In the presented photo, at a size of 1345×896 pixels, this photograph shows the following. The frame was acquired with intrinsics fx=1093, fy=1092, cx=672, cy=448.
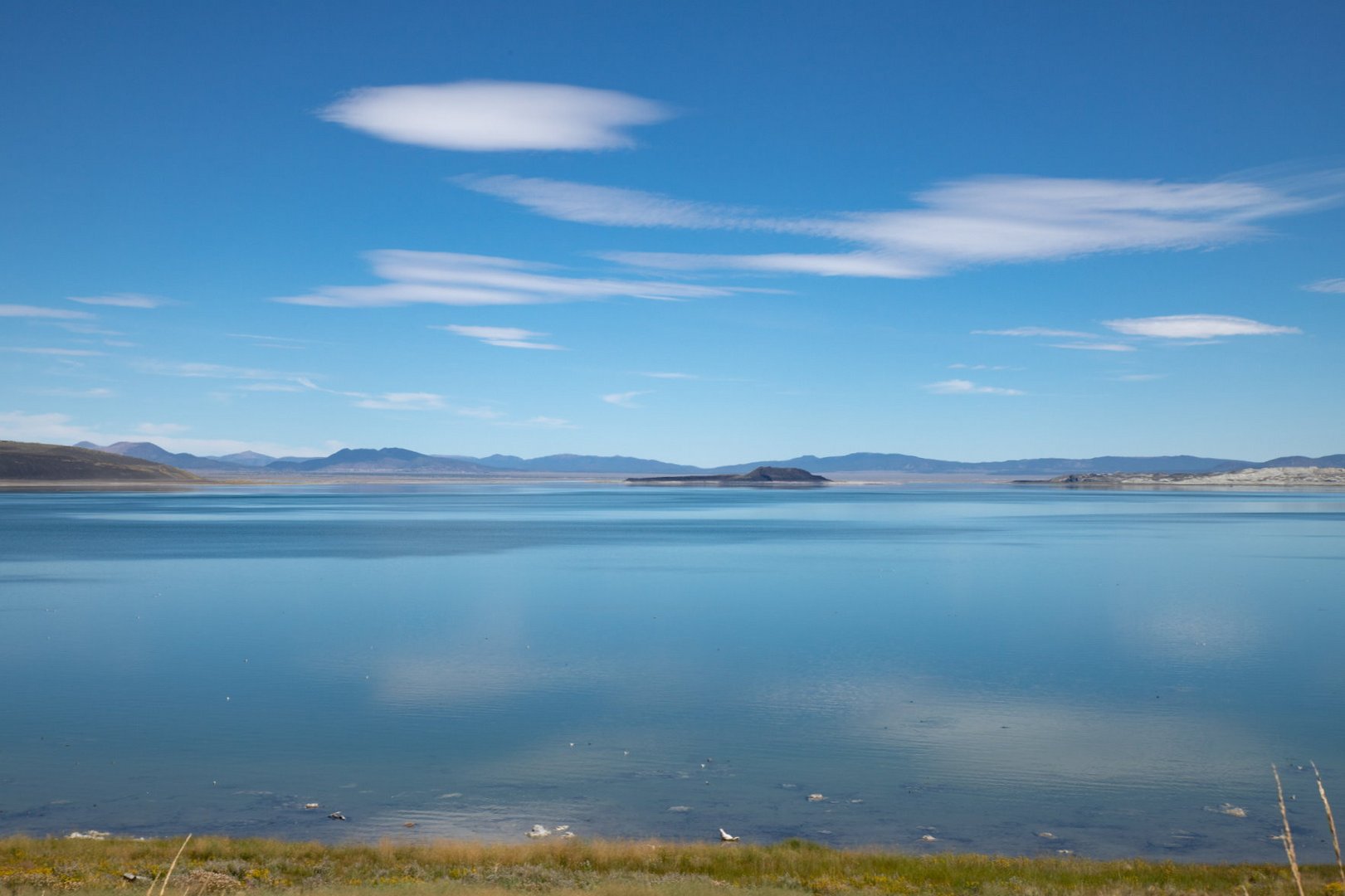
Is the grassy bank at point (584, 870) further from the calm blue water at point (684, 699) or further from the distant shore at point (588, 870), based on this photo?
the calm blue water at point (684, 699)

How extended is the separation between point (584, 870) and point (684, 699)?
11333mm

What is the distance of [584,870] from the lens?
579 inches

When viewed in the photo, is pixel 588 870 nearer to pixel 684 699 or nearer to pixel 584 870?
pixel 584 870

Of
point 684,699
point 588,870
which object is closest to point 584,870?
point 588,870

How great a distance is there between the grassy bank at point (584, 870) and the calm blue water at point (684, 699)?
4.06 ft

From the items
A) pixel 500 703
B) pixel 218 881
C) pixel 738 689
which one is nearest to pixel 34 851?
pixel 218 881

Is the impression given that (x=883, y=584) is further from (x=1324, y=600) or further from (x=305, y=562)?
(x=305, y=562)

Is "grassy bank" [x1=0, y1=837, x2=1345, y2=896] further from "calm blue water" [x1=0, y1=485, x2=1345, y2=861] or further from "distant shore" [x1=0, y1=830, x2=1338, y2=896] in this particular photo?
"calm blue water" [x1=0, y1=485, x2=1345, y2=861]

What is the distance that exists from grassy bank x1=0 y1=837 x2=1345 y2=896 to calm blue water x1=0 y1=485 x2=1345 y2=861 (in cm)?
124

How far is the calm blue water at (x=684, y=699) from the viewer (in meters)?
17.8

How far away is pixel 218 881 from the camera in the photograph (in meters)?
13.9

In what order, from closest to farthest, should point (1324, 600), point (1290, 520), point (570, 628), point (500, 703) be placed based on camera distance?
point (500, 703) < point (570, 628) < point (1324, 600) < point (1290, 520)

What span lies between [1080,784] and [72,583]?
1807 inches

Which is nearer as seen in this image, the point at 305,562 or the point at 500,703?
the point at 500,703
